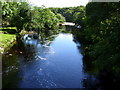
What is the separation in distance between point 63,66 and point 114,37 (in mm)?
11484

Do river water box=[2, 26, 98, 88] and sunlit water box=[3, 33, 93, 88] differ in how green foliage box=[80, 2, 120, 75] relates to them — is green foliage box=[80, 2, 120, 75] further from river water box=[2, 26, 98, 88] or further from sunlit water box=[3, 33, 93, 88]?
sunlit water box=[3, 33, 93, 88]

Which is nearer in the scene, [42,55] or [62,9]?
[42,55]

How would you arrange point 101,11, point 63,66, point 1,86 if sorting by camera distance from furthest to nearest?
point 63,66 < point 1,86 < point 101,11

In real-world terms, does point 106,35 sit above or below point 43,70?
above

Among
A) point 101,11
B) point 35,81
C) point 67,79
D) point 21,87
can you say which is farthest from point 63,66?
point 101,11

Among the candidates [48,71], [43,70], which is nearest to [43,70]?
[43,70]

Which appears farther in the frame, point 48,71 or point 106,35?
point 48,71

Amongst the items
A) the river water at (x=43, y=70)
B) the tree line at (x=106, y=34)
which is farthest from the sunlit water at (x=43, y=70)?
the tree line at (x=106, y=34)

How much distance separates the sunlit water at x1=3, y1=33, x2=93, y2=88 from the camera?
14.8 metres

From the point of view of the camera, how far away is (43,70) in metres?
18.0

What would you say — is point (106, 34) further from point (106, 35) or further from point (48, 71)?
point (48, 71)

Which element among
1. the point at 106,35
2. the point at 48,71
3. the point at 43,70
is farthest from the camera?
the point at 43,70

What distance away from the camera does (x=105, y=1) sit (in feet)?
39.1

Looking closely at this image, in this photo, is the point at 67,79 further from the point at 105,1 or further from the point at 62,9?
the point at 62,9
